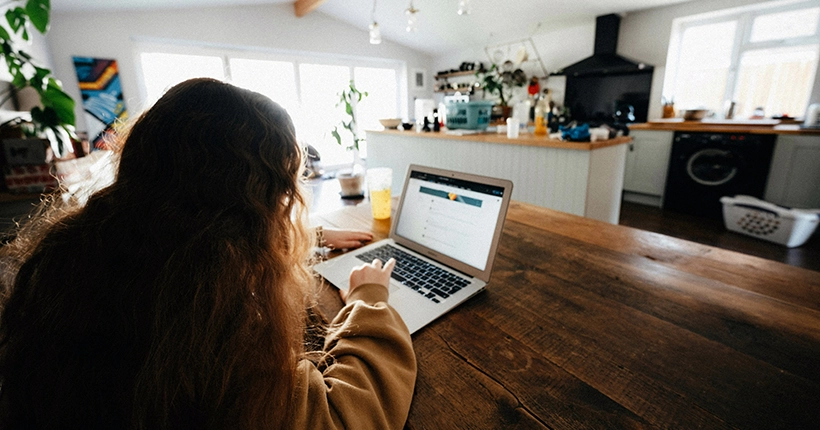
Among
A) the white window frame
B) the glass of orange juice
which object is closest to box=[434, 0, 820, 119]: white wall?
the white window frame

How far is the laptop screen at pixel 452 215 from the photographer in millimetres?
791

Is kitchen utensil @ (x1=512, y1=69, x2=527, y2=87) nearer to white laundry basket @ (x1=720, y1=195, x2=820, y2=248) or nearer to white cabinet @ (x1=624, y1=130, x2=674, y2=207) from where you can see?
white cabinet @ (x1=624, y1=130, x2=674, y2=207)

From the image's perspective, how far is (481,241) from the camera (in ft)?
2.59

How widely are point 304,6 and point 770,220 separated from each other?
5482mm

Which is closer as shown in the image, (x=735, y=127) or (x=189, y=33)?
(x=735, y=127)

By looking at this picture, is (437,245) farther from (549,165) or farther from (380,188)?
(549,165)

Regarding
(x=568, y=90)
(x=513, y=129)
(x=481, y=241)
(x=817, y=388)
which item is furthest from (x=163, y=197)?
(x=568, y=90)

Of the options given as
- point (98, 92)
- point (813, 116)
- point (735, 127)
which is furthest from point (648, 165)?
point (98, 92)

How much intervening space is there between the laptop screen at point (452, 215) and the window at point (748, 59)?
432cm

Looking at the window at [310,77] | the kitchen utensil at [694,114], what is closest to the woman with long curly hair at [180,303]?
the window at [310,77]

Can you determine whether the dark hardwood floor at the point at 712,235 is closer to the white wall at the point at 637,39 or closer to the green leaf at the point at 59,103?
the white wall at the point at 637,39

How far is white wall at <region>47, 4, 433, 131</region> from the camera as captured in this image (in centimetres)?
365

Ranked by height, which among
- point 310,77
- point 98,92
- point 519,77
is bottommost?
point 98,92

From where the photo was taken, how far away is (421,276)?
0.80 metres
